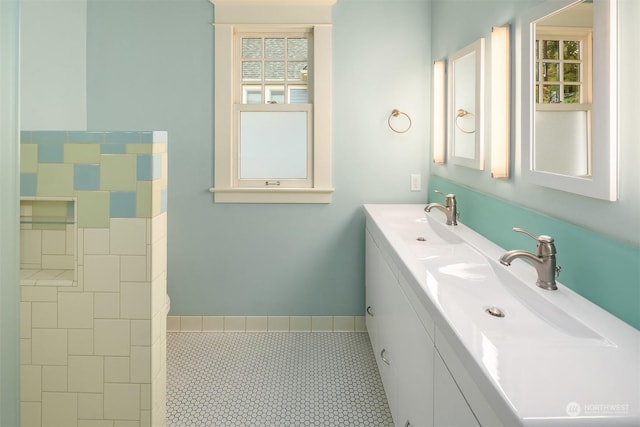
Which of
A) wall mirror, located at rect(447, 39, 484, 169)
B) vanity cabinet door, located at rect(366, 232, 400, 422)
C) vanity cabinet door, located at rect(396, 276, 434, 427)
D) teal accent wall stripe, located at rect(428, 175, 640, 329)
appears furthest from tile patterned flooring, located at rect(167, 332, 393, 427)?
wall mirror, located at rect(447, 39, 484, 169)

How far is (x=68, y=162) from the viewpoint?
194 cm

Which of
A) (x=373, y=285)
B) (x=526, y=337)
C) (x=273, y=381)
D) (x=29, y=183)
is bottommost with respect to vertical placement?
(x=273, y=381)

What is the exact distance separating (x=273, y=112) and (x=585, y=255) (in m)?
2.45

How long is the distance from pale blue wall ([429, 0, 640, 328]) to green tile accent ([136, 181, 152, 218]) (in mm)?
1446

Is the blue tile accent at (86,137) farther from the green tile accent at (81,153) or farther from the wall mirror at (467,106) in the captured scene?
the wall mirror at (467,106)

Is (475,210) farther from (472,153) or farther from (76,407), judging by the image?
(76,407)

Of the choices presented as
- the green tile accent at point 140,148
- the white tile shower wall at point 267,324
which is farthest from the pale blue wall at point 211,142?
the green tile accent at point 140,148

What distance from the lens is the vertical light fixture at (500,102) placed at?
224 cm

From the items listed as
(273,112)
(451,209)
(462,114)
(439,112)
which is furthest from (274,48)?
(451,209)

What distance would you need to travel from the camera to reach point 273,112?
11.8ft

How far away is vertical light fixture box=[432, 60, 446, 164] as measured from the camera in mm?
3289

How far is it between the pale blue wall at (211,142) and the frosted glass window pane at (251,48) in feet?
0.77

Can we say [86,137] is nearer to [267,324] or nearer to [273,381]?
[273,381]

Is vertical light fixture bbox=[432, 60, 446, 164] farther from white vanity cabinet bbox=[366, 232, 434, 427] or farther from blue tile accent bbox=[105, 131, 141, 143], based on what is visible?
blue tile accent bbox=[105, 131, 141, 143]
